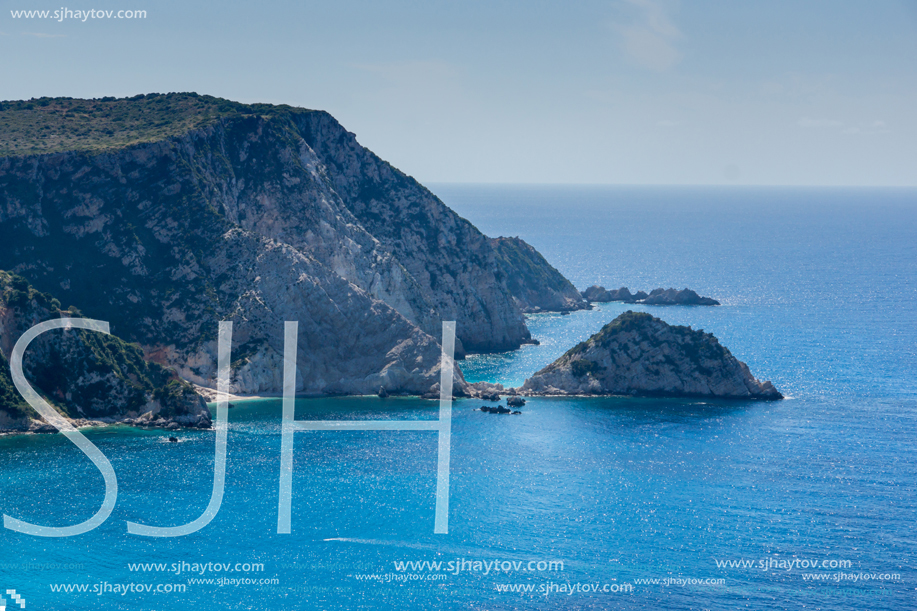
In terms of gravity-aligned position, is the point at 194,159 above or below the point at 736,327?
above

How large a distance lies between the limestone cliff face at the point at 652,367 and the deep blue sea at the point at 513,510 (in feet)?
11.3

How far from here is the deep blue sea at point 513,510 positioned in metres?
72.4

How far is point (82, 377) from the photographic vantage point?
11306cm

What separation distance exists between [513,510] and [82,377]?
182 feet

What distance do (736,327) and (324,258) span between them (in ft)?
269

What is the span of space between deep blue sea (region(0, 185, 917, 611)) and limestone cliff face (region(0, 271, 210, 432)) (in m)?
3.56

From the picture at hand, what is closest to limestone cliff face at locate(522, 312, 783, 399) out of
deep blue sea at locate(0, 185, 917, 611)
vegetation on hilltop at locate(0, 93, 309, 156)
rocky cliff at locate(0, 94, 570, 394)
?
deep blue sea at locate(0, 185, 917, 611)

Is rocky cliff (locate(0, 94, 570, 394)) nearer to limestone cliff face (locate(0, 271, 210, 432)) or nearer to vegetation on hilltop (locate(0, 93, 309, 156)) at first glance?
vegetation on hilltop (locate(0, 93, 309, 156))

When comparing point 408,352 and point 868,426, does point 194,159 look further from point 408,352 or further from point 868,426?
point 868,426

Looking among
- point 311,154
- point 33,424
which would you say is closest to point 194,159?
point 311,154

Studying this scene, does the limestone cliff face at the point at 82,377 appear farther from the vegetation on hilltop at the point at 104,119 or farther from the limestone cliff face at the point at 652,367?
the limestone cliff face at the point at 652,367

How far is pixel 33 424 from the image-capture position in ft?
351

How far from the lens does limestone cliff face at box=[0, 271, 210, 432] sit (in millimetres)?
111812

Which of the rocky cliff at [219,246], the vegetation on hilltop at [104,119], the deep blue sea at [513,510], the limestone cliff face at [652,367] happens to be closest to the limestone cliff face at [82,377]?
the deep blue sea at [513,510]
